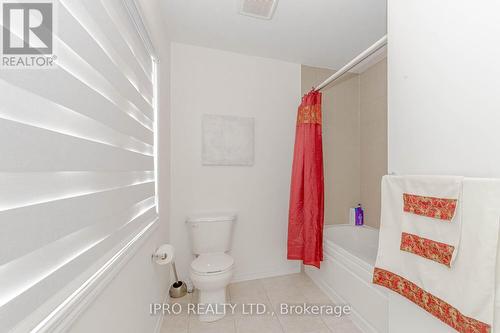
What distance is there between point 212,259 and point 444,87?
178cm

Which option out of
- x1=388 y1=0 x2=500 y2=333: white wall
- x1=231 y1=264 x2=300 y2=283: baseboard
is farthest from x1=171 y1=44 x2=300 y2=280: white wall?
x1=388 y1=0 x2=500 y2=333: white wall

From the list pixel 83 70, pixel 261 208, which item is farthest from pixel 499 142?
pixel 261 208

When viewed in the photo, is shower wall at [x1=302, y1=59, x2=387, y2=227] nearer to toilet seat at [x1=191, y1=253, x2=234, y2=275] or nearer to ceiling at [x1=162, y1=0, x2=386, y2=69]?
ceiling at [x1=162, y1=0, x2=386, y2=69]

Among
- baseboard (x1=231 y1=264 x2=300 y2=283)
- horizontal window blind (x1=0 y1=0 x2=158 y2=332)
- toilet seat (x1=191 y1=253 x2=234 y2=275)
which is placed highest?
horizontal window blind (x1=0 y1=0 x2=158 y2=332)

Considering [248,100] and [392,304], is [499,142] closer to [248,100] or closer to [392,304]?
[392,304]

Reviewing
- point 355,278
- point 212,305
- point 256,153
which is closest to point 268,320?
point 212,305

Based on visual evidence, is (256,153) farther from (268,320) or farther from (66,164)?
(66,164)

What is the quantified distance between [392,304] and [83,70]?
1785 mm

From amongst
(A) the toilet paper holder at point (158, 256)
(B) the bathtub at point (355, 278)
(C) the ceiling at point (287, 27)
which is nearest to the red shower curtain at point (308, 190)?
(B) the bathtub at point (355, 278)

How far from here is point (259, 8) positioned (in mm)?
1629

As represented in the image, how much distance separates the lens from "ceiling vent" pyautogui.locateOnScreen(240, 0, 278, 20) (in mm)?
1570

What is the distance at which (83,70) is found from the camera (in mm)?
675

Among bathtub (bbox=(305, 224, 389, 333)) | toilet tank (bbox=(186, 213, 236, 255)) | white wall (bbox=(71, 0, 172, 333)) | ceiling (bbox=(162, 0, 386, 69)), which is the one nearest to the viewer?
white wall (bbox=(71, 0, 172, 333))

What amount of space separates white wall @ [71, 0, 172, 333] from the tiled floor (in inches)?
8.0
